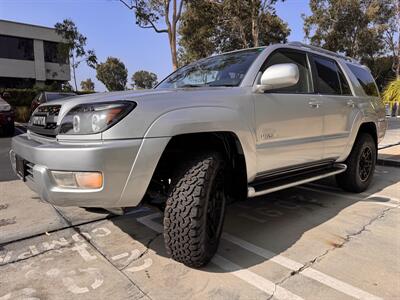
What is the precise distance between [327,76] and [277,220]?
5.94 feet

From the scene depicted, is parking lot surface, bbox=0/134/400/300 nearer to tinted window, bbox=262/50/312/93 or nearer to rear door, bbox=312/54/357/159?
rear door, bbox=312/54/357/159

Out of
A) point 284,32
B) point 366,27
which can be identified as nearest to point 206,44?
point 284,32

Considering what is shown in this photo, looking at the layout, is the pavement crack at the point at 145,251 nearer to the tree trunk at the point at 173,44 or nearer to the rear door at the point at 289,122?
the rear door at the point at 289,122

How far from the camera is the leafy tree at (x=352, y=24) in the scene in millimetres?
26922

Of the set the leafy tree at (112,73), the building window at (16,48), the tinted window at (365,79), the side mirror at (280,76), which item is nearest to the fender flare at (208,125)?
the side mirror at (280,76)

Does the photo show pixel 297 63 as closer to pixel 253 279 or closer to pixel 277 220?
pixel 277 220

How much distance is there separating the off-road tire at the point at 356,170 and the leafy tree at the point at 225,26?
13136mm

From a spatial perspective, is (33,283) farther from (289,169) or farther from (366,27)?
(366,27)

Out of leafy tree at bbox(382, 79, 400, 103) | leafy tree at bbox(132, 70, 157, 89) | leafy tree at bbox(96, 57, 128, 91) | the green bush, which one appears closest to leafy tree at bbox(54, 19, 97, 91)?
the green bush

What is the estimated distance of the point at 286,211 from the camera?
12.9 feet

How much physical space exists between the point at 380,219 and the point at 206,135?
2.25 meters

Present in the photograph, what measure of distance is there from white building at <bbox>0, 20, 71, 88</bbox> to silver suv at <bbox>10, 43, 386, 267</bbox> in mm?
27342

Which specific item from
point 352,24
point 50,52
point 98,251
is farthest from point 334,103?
point 50,52

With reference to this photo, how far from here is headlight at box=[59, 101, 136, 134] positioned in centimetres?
220
